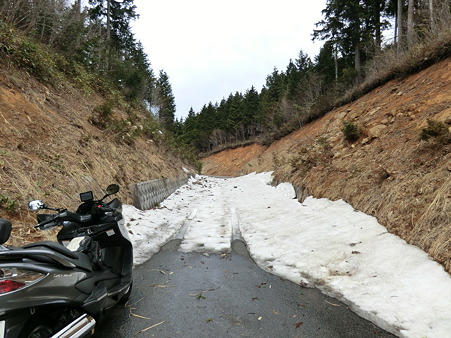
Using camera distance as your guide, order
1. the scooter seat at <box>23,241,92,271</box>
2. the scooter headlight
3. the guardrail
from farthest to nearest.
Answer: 1. the guardrail
2. the scooter seat at <box>23,241,92,271</box>
3. the scooter headlight

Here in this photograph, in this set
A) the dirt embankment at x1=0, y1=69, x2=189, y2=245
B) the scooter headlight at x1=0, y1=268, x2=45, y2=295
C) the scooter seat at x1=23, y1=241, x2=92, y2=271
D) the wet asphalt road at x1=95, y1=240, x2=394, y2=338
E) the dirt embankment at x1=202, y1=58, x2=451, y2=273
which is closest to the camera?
the scooter headlight at x1=0, y1=268, x2=45, y2=295

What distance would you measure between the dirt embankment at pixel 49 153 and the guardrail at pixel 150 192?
0.35 meters

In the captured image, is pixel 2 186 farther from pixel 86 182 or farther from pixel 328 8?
pixel 328 8

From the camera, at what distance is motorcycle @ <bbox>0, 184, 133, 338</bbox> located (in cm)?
188

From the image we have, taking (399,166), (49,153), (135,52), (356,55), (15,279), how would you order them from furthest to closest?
(135,52) < (356,55) < (49,153) < (399,166) < (15,279)

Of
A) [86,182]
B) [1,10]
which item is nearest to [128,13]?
[1,10]

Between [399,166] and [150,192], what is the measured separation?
7.85m

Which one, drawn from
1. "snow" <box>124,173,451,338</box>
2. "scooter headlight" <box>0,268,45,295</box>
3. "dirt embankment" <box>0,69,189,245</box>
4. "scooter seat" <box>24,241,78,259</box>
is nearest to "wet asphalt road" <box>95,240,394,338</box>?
"snow" <box>124,173,451,338</box>

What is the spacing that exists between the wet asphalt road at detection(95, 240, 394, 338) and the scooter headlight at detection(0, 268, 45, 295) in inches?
50.1

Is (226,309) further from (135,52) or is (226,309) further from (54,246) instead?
(135,52)

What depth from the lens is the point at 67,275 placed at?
2.35 meters

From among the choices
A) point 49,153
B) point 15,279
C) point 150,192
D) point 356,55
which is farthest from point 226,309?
point 356,55

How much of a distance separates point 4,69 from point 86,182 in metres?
4.59

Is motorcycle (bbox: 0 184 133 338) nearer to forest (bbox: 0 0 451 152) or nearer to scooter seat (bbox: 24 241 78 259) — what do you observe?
scooter seat (bbox: 24 241 78 259)
